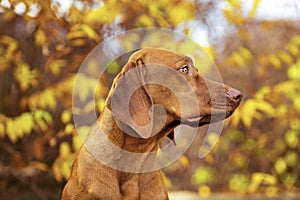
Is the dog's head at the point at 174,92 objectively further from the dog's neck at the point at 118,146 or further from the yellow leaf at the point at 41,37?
the yellow leaf at the point at 41,37

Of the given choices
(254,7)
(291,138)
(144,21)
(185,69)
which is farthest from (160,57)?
(291,138)

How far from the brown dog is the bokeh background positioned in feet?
5.12

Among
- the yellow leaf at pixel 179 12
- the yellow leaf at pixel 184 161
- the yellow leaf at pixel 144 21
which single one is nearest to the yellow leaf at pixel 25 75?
the yellow leaf at pixel 144 21

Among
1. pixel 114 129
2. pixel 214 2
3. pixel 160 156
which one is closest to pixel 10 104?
pixel 160 156

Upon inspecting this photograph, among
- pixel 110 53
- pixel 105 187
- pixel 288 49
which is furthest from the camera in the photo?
pixel 288 49

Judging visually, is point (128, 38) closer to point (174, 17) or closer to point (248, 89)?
point (174, 17)

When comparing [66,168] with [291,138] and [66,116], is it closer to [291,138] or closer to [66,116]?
[66,116]

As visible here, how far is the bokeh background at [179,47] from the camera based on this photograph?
4676 mm

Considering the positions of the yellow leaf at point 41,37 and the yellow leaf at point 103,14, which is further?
the yellow leaf at point 41,37

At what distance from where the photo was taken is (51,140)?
16.2ft

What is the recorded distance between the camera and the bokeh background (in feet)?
A: 15.3

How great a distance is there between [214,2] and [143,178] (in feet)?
7.52

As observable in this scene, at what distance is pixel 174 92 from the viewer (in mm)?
2994

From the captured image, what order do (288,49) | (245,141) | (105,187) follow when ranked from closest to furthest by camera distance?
(105,187), (288,49), (245,141)
